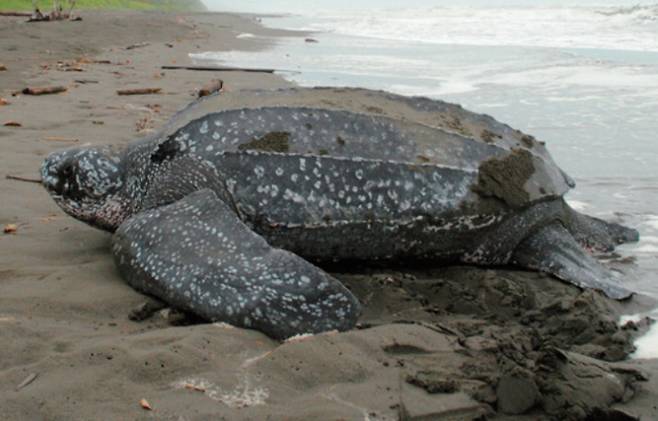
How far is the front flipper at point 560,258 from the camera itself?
3.19 m

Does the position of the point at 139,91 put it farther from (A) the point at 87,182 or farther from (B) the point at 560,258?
(B) the point at 560,258

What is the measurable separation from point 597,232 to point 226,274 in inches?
84.1

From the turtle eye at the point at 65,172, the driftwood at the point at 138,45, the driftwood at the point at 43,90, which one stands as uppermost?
the turtle eye at the point at 65,172

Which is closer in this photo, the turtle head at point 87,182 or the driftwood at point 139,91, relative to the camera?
the turtle head at point 87,182

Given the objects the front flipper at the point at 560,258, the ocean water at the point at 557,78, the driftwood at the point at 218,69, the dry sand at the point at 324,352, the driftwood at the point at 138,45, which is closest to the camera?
the dry sand at the point at 324,352

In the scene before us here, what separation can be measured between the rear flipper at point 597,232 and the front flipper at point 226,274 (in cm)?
164

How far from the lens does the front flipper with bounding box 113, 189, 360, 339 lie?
7.97 feet

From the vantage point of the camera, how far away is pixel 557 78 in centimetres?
959

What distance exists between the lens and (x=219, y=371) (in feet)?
6.80

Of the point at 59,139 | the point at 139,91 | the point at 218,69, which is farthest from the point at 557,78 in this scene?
the point at 59,139

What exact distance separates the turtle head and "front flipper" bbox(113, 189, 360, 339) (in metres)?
0.46

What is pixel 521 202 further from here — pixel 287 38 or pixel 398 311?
pixel 287 38

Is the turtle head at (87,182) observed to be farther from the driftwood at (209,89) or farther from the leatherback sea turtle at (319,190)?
the driftwood at (209,89)

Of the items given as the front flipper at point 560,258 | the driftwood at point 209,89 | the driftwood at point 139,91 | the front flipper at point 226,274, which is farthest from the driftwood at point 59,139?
the front flipper at point 560,258
